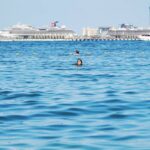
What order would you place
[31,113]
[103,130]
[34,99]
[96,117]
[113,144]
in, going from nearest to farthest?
[113,144] → [103,130] → [96,117] → [31,113] → [34,99]

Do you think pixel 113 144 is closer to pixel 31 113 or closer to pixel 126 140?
pixel 126 140

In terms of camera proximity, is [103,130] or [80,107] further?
[80,107]

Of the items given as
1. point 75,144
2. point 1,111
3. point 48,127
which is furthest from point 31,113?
point 75,144

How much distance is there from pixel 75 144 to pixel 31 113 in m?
5.05

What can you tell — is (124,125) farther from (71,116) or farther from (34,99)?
(34,99)

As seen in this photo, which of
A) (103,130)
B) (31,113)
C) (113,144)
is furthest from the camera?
(31,113)

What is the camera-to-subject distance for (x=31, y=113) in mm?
18312

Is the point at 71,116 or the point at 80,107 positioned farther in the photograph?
the point at 80,107

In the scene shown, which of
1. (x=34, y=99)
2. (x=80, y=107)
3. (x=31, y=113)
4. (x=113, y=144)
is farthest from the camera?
(x=34, y=99)

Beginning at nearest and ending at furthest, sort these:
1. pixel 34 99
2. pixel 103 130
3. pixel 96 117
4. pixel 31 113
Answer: pixel 103 130, pixel 96 117, pixel 31 113, pixel 34 99

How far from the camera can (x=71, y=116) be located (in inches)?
691

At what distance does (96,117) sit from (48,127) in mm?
2125

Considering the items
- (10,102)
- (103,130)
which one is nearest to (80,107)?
(10,102)

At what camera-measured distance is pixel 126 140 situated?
13758 mm
